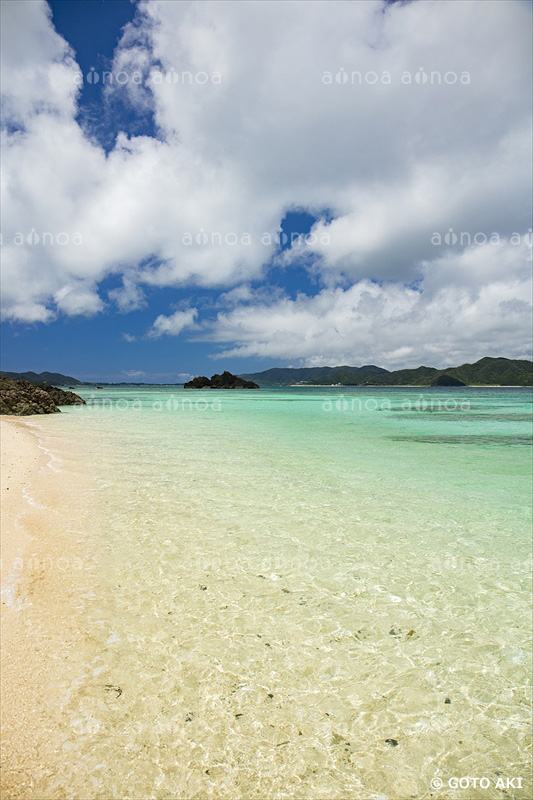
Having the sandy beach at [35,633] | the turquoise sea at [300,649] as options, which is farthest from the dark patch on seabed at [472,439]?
the sandy beach at [35,633]

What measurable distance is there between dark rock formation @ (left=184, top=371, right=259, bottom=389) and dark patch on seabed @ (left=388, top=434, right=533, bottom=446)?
166 m

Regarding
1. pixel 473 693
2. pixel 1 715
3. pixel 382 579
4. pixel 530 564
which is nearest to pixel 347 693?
pixel 473 693

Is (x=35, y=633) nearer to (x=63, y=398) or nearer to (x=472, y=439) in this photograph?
(x=472, y=439)

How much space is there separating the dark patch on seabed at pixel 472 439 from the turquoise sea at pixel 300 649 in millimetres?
10210

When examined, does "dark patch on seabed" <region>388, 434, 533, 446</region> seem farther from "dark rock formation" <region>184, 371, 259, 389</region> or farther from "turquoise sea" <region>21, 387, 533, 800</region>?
"dark rock formation" <region>184, 371, 259, 389</region>

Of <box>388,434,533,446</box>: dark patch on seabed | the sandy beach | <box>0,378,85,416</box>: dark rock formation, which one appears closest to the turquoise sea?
the sandy beach

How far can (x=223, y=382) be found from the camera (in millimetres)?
188500

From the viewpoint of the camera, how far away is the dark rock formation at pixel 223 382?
187000 mm

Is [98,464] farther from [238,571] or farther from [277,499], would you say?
[238,571]

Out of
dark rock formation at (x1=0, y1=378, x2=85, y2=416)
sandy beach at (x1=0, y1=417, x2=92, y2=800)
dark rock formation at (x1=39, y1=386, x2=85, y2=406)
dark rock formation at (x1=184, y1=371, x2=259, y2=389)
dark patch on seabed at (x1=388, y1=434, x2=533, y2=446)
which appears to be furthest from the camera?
dark rock formation at (x1=184, y1=371, x2=259, y2=389)

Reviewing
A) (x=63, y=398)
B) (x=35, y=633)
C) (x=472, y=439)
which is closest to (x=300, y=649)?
(x=35, y=633)

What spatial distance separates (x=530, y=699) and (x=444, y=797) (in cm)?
131

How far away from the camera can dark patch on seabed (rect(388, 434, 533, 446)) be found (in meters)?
18.6

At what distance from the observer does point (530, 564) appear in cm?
571
